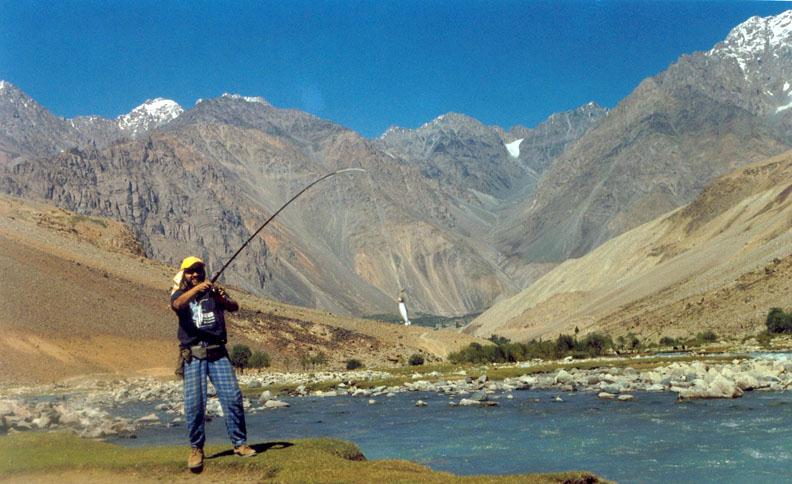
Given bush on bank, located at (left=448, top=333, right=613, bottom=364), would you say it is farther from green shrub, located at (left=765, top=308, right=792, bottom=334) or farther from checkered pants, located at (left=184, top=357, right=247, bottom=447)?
checkered pants, located at (left=184, top=357, right=247, bottom=447)

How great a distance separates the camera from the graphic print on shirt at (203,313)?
14703mm

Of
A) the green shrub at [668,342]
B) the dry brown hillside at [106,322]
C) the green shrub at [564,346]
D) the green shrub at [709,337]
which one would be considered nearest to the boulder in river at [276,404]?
the dry brown hillside at [106,322]

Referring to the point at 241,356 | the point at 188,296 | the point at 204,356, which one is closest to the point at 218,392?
the point at 204,356

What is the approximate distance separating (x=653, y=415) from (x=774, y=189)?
410 ft

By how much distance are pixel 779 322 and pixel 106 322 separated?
6561 centimetres

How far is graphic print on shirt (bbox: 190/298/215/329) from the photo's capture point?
14.7m

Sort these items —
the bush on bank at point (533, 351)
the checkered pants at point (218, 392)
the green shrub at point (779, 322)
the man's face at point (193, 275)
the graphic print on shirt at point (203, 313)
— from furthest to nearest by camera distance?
the bush on bank at point (533, 351)
the green shrub at point (779, 322)
the man's face at point (193, 275)
the checkered pants at point (218, 392)
the graphic print on shirt at point (203, 313)

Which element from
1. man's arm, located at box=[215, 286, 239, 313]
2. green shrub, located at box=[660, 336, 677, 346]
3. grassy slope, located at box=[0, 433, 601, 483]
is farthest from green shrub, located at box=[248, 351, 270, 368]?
man's arm, located at box=[215, 286, 239, 313]

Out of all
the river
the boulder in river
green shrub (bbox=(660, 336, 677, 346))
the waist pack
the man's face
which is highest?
the man's face

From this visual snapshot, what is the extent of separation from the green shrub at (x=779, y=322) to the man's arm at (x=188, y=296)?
72570 mm

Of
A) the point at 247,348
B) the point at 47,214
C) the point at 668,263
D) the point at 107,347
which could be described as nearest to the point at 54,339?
the point at 107,347

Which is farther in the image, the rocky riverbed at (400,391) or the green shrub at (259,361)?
the green shrub at (259,361)

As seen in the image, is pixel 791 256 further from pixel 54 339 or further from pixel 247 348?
pixel 54 339

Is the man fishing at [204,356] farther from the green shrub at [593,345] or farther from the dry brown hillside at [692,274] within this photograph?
the dry brown hillside at [692,274]
